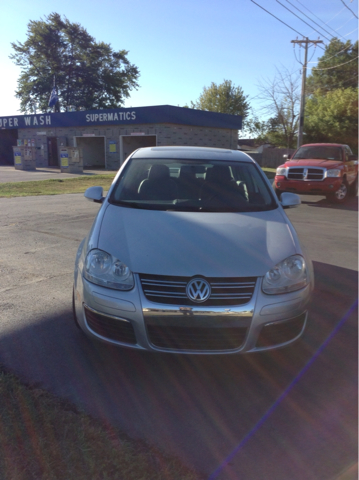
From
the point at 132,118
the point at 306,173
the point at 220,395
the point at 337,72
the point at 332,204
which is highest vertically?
the point at 337,72

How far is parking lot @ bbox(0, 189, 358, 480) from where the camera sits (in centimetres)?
246

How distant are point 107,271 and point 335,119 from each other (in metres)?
37.3

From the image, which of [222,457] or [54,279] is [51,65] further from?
[222,457]

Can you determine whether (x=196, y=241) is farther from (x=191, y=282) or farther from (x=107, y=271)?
(x=107, y=271)

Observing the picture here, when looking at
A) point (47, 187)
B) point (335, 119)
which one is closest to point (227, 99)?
point (335, 119)

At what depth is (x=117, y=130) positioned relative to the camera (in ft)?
103

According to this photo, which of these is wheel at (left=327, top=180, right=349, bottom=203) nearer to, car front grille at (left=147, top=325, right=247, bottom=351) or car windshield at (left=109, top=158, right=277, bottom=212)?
car windshield at (left=109, top=158, right=277, bottom=212)

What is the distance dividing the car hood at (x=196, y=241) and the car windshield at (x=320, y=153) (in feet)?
35.2

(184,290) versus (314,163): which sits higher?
(314,163)

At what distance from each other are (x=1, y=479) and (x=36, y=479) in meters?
0.17

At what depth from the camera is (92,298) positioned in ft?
10.1

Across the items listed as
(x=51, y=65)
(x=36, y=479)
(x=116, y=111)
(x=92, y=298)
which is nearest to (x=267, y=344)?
(x=92, y=298)

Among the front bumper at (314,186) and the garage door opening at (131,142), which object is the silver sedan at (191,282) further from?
the garage door opening at (131,142)

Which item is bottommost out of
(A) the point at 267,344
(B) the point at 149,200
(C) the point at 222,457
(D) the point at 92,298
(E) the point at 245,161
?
(C) the point at 222,457
